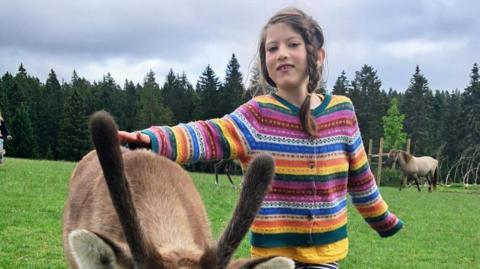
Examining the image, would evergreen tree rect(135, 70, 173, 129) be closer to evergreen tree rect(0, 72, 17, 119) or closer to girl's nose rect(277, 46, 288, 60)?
evergreen tree rect(0, 72, 17, 119)

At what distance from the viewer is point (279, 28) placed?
432cm

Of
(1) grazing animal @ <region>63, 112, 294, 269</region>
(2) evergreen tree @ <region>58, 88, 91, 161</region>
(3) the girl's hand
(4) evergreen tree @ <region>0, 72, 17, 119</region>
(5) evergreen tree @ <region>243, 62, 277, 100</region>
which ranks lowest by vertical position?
(1) grazing animal @ <region>63, 112, 294, 269</region>

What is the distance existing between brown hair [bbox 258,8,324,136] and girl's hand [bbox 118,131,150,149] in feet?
3.90

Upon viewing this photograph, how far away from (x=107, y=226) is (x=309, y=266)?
1488 mm

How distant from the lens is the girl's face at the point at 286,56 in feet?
13.9

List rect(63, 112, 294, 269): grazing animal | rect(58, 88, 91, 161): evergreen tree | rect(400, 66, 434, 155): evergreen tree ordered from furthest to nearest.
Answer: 1. rect(400, 66, 434, 155): evergreen tree
2. rect(58, 88, 91, 161): evergreen tree
3. rect(63, 112, 294, 269): grazing animal

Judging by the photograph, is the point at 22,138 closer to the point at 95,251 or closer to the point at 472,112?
the point at 472,112

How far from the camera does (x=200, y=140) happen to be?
4.10 meters

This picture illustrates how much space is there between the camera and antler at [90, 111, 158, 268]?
2.62 m

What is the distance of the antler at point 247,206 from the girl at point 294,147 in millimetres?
1167

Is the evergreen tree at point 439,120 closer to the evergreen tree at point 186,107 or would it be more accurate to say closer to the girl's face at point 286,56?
the evergreen tree at point 186,107

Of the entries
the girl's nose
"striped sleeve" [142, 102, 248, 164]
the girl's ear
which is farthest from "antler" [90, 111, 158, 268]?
the girl's ear

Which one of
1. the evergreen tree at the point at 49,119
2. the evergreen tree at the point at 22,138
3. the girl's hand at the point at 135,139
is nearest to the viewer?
the girl's hand at the point at 135,139

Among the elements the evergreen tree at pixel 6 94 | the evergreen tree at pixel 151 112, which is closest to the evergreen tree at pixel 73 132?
the evergreen tree at pixel 6 94
